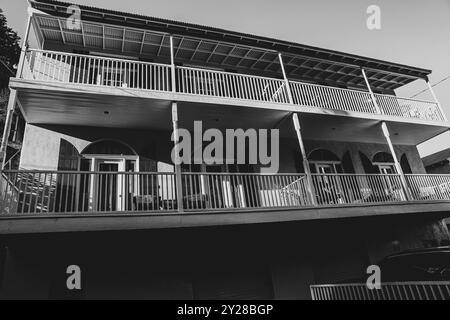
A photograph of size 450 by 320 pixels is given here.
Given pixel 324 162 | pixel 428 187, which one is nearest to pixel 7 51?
pixel 324 162

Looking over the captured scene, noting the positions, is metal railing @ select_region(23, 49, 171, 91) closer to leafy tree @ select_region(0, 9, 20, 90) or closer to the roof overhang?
the roof overhang

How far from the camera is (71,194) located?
27.3 ft

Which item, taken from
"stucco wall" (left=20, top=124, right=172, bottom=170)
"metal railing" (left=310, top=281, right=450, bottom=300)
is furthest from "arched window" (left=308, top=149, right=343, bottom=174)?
"stucco wall" (left=20, top=124, right=172, bottom=170)

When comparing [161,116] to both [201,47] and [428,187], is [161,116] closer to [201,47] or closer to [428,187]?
[201,47]

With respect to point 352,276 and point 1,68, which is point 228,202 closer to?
point 352,276

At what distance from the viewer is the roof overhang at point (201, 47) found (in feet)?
31.4

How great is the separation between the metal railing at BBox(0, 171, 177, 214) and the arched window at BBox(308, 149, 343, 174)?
6.78 meters

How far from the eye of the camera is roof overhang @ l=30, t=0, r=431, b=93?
377 inches

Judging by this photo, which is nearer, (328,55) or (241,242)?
(241,242)

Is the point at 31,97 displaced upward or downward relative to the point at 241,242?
upward

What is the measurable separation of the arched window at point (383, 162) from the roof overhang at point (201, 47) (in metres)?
4.16

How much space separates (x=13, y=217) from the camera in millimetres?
5871
